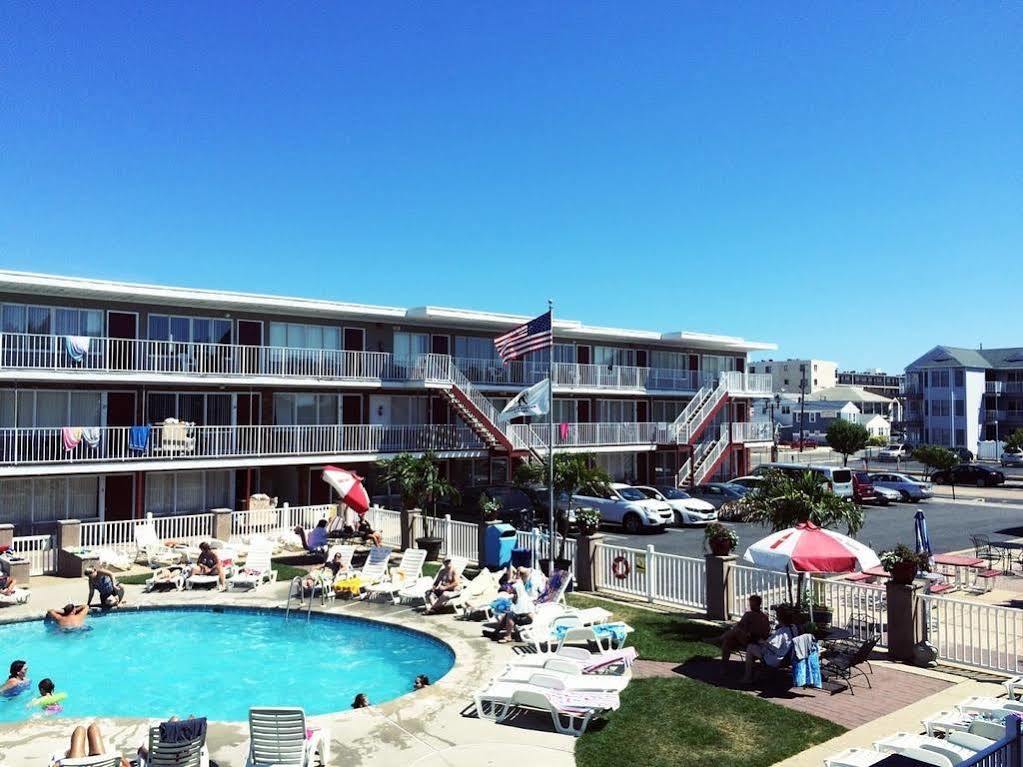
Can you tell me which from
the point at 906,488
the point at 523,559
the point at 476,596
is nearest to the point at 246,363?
the point at 523,559

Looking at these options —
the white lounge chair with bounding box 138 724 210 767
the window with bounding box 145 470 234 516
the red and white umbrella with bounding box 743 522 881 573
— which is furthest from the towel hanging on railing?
the red and white umbrella with bounding box 743 522 881 573

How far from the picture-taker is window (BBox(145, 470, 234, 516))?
2892cm

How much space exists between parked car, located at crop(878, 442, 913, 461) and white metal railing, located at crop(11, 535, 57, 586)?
72318mm

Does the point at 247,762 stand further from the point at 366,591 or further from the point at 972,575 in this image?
the point at 972,575

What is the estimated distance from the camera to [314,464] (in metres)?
30.8

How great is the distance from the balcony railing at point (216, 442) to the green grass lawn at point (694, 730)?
2006cm

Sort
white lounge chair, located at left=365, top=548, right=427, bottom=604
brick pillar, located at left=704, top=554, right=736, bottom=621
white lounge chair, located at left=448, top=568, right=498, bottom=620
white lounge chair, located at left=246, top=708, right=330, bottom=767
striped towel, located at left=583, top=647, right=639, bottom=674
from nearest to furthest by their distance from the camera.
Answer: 1. white lounge chair, located at left=246, top=708, right=330, bottom=767
2. striped towel, located at left=583, top=647, right=639, bottom=674
3. brick pillar, located at left=704, top=554, right=736, bottom=621
4. white lounge chair, located at left=448, top=568, right=498, bottom=620
5. white lounge chair, located at left=365, top=548, right=427, bottom=604

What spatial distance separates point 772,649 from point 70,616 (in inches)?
530

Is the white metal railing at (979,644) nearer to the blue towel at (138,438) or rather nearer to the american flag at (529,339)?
the american flag at (529,339)

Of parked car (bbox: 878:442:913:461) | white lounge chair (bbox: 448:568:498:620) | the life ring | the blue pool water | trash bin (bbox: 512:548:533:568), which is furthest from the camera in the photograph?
parked car (bbox: 878:442:913:461)

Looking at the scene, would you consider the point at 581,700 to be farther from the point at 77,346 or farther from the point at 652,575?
the point at 77,346

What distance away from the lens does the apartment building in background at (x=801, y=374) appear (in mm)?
172250

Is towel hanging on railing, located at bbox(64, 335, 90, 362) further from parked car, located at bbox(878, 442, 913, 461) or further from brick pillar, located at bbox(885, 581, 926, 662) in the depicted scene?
parked car, located at bbox(878, 442, 913, 461)

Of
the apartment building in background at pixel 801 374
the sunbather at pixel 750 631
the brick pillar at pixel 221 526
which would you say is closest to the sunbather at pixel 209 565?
the brick pillar at pixel 221 526
